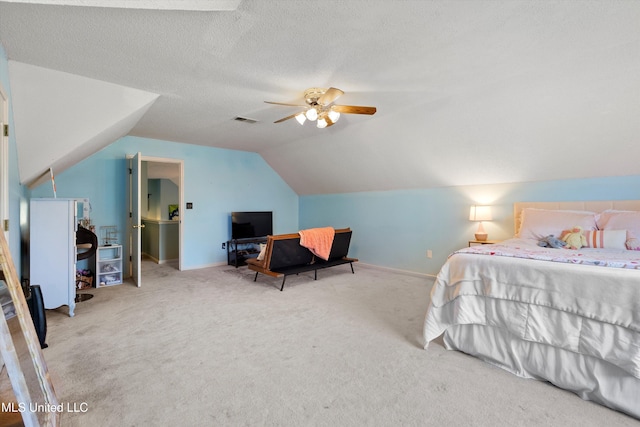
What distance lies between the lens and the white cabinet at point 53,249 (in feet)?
9.43

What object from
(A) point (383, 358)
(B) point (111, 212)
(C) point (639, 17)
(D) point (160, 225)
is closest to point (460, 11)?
(C) point (639, 17)

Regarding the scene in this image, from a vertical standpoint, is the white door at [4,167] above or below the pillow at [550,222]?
above

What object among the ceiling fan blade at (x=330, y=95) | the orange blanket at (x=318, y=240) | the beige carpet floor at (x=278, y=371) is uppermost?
the ceiling fan blade at (x=330, y=95)

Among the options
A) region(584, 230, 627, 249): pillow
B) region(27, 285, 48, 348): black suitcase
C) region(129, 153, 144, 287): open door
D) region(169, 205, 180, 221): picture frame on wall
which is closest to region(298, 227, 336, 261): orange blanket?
region(129, 153, 144, 287): open door

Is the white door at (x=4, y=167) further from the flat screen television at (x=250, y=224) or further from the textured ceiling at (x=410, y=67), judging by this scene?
the flat screen television at (x=250, y=224)

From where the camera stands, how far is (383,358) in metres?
2.25

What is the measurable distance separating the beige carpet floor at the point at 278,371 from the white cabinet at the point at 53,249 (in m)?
0.28

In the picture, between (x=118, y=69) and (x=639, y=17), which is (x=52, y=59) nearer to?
(x=118, y=69)

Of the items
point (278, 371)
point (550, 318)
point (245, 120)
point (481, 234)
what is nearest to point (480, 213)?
point (481, 234)

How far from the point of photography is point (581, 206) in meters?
3.54

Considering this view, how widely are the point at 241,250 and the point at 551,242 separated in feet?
16.2

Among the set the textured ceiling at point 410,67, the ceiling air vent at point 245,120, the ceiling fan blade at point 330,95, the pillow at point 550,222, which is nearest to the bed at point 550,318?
the pillow at point 550,222

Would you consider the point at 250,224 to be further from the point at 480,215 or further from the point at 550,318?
the point at 550,318

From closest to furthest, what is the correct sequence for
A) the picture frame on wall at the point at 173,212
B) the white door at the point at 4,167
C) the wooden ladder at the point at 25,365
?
the wooden ladder at the point at 25,365
the white door at the point at 4,167
the picture frame on wall at the point at 173,212
